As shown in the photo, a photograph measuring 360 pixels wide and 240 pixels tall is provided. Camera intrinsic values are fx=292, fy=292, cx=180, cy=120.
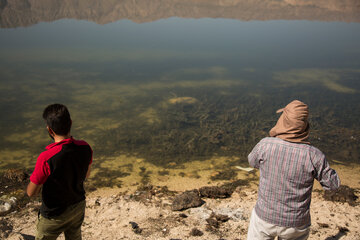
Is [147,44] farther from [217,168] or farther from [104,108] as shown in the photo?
[217,168]

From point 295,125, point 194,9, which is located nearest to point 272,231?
point 295,125

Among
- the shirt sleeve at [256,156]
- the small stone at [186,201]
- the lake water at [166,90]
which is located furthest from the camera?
the lake water at [166,90]

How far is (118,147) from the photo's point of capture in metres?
8.08

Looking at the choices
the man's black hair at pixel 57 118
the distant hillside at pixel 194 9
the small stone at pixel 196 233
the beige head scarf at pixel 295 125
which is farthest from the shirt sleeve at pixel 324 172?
the distant hillside at pixel 194 9

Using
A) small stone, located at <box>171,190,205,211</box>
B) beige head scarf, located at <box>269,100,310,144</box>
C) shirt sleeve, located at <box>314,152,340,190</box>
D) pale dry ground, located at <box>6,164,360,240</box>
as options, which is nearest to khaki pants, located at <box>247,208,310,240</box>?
shirt sleeve, located at <box>314,152,340,190</box>

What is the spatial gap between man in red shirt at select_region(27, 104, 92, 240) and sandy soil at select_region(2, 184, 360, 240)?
4.27 feet

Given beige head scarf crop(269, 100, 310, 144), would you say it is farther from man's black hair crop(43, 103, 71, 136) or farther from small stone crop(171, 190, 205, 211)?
small stone crop(171, 190, 205, 211)

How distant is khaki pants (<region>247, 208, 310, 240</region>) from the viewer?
217 cm

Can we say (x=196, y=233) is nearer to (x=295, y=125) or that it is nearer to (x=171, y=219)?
(x=171, y=219)

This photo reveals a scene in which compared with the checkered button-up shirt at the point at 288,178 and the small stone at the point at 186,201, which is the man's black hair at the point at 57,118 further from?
the small stone at the point at 186,201

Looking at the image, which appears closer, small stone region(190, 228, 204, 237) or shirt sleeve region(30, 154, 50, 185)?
shirt sleeve region(30, 154, 50, 185)

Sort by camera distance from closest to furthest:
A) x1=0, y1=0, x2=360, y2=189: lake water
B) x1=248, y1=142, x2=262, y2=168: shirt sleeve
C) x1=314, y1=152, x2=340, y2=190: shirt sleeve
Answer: x1=314, y1=152, x2=340, y2=190: shirt sleeve
x1=248, y1=142, x2=262, y2=168: shirt sleeve
x1=0, y1=0, x2=360, y2=189: lake water

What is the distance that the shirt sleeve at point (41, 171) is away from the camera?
77.8 inches

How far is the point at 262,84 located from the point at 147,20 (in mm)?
23963
